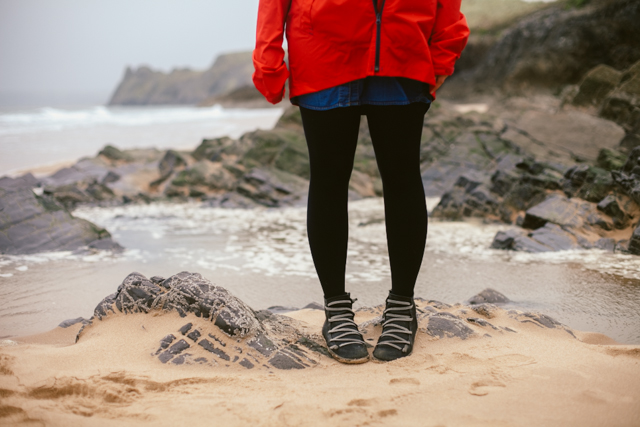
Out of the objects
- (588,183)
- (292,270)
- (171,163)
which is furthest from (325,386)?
(171,163)

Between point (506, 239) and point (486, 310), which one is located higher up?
point (486, 310)

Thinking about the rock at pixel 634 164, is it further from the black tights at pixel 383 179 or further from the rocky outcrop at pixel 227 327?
the black tights at pixel 383 179

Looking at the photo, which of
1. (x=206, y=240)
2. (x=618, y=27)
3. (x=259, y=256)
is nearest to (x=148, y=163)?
(x=206, y=240)

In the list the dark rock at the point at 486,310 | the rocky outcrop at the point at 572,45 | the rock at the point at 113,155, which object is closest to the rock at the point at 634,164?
the dark rock at the point at 486,310

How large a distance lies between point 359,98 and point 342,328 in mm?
788

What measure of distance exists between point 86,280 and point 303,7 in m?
2.19

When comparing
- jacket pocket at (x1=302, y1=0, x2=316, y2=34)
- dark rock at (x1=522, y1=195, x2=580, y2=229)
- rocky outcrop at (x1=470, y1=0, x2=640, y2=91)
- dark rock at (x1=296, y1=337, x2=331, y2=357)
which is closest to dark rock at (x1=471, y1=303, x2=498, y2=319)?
dark rock at (x1=296, y1=337, x2=331, y2=357)

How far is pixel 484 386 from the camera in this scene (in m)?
1.35

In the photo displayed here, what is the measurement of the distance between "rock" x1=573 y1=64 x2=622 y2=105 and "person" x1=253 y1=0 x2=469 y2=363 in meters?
6.92

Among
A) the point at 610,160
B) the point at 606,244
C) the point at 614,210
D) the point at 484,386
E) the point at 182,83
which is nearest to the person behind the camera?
the point at 484,386

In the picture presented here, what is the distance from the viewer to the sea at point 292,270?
2410 millimetres

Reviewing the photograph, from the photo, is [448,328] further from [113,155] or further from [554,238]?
[113,155]

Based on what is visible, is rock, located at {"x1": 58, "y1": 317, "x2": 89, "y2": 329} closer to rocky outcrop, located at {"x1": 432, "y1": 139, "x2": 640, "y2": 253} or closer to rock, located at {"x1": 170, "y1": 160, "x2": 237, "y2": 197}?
rocky outcrop, located at {"x1": 432, "y1": 139, "x2": 640, "y2": 253}

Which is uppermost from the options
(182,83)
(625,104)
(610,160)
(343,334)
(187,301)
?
(182,83)
